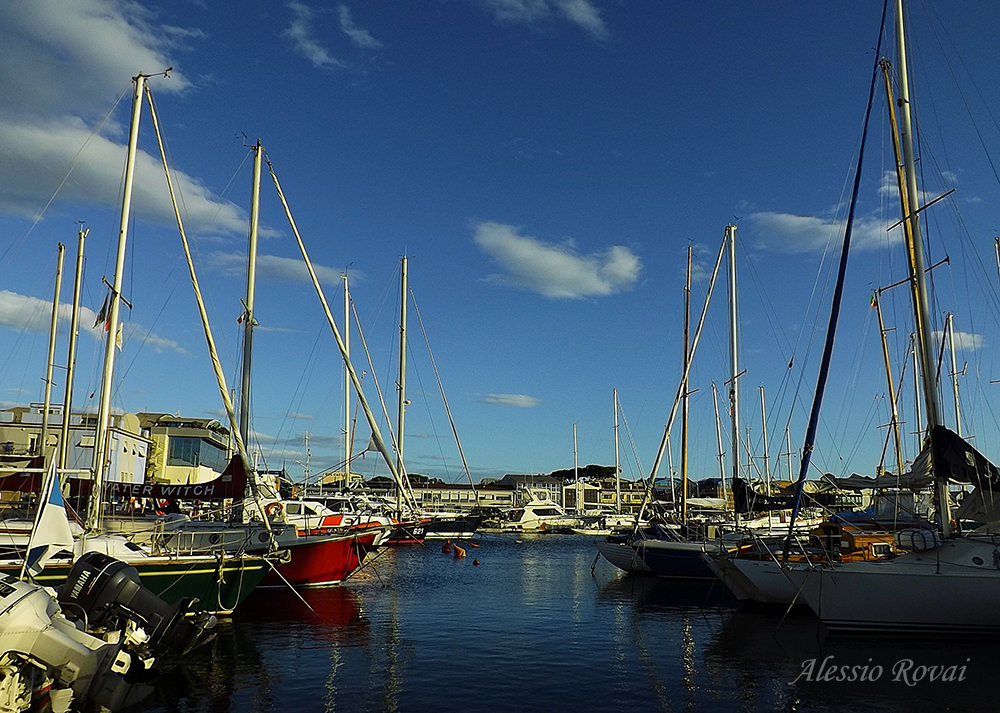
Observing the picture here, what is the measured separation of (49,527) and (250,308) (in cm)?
1523

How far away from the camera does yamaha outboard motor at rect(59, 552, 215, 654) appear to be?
1672 cm

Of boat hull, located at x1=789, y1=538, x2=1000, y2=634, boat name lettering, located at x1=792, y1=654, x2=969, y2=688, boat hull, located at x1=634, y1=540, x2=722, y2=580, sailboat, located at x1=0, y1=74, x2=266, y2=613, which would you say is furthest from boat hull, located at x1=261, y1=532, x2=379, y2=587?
boat name lettering, located at x1=792, y1=654, x2=969, y2=688

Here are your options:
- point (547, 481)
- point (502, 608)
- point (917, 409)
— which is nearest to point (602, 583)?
point (502, 608)

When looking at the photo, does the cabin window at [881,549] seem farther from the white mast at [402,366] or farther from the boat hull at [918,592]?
the white mast at [402,366]

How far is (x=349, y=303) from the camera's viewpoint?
5172cm

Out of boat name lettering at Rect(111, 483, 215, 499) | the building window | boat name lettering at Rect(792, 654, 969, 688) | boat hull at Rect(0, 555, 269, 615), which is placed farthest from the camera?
the building window

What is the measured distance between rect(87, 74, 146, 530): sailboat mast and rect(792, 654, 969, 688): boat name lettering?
64.5ft

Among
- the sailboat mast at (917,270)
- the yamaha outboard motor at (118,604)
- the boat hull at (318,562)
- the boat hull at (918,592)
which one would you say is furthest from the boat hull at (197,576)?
the sailboat mast at (917,270)

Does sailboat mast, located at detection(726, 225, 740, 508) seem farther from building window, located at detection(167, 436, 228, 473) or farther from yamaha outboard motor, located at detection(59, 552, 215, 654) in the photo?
building window, located at detection(167, 436, 228, 473)

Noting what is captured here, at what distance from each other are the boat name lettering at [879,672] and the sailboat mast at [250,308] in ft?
72.3

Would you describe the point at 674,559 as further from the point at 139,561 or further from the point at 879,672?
the point at 139,561

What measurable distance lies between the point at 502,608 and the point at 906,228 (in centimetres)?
2021

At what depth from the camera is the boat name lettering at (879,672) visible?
17.6 meters

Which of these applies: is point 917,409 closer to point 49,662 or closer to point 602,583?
point 602,583
